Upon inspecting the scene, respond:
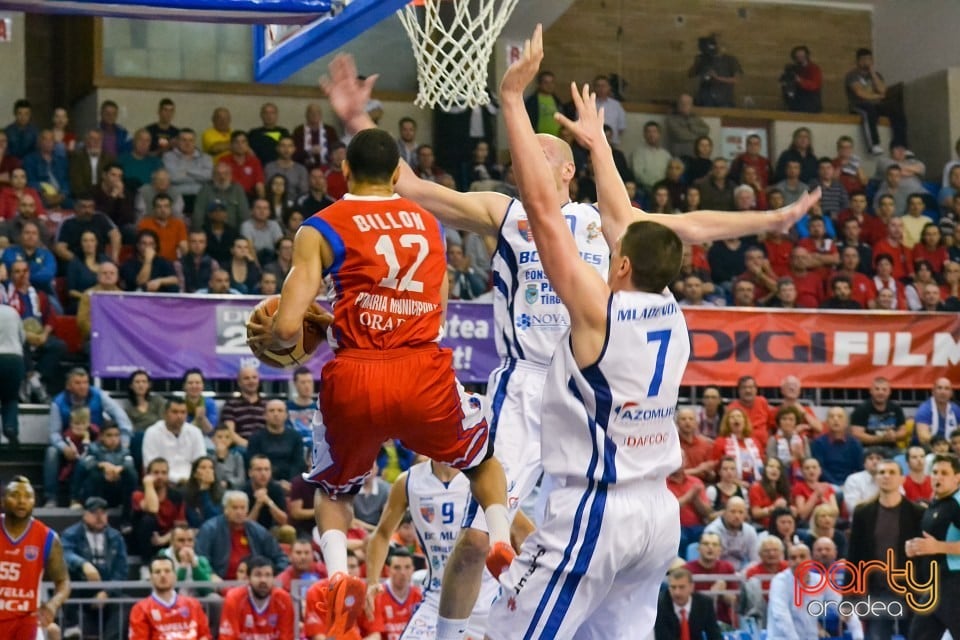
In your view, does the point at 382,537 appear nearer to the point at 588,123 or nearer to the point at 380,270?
the point at 380,270

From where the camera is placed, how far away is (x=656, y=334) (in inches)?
264

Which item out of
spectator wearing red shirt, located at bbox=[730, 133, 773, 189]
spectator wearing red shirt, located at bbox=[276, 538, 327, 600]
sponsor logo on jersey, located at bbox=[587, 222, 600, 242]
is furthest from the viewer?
spectator wearing red shirt, located at bbox=[730, 133, 773, 189]

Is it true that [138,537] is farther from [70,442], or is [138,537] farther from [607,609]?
[607,609]

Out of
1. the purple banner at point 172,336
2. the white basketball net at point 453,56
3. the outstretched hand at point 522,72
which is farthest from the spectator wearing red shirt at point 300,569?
the outstretched hand at point 522,72

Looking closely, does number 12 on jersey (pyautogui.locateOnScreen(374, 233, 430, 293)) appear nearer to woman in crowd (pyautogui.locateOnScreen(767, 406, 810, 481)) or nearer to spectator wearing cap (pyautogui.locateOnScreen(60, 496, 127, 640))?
spectator wearing cap (pyautogui.locateOnScreen(60, 496, 127, 640))

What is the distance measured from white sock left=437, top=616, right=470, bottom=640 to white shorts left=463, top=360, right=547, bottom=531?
28.7 inches

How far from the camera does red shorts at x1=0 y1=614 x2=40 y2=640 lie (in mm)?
12680

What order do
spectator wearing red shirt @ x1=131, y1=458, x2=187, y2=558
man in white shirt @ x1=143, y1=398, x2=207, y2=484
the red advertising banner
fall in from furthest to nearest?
the red advertising banner < man in white shirt @ x1=143, y1=398, x2=207, y2=484 < spectator wearing red shirt @ x1=131, y1=458, x2=187, y2=558

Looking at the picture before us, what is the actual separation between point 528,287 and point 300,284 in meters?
2.02

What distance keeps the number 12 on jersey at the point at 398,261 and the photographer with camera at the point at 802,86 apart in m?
19.5

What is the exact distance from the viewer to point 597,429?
21.7 feet

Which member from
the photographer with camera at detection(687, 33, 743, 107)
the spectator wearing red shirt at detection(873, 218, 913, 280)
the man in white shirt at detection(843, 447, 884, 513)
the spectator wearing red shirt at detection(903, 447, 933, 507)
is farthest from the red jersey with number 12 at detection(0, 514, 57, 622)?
the photographer with camera at detection(687, 33, 743, 107)

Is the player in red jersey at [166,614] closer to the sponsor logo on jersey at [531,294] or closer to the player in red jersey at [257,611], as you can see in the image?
the player in red jersey at [257,611]

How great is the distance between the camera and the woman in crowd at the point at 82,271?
17609 mm
